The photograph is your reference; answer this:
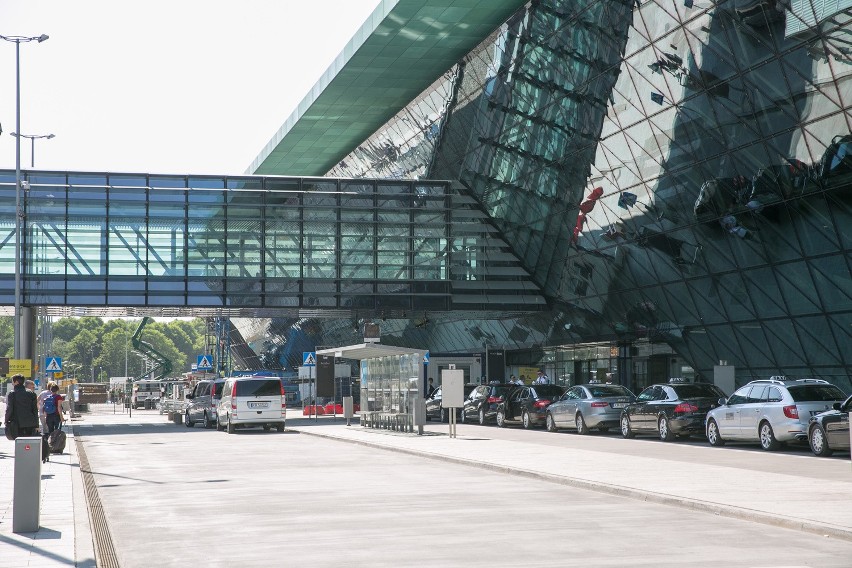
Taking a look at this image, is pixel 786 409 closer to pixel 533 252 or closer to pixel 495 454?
pixel 495 454

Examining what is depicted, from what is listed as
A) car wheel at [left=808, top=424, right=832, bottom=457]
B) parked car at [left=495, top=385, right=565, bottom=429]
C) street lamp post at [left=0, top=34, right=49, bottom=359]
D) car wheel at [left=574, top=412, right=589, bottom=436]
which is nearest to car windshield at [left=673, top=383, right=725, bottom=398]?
car wheel at [left=574, top=412, right=589, bottom=436]

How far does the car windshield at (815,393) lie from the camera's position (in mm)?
24938

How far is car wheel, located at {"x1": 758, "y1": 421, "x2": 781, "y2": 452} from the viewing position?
2561cm

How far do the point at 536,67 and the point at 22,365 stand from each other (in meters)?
20.6

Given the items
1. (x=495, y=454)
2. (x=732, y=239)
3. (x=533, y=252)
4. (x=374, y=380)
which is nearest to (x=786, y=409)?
(x=495, y=454)

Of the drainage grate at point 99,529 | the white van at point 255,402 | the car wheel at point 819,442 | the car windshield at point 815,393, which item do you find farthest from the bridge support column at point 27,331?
the car wheel at point 819,442

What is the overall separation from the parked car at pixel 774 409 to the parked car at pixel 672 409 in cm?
196

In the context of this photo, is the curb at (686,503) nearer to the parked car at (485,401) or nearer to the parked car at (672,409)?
the parked car at (672,409)

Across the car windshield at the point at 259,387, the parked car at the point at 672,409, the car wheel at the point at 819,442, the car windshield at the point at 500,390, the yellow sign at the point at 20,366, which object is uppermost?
the yellow sign at the point at 20,366

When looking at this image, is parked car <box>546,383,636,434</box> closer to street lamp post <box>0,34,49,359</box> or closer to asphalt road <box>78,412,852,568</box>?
asphalt road <box>78,412,852,568</box>

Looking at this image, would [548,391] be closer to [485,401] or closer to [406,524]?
[485,401]

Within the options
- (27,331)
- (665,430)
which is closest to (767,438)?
(665,430)

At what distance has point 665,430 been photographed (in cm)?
3042

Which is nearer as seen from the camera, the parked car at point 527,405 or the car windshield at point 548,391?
the parked car at point 527,405
